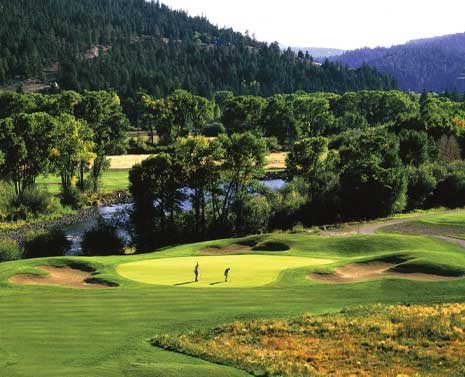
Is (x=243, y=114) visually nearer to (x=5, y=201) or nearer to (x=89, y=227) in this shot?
(x=89, y=227)

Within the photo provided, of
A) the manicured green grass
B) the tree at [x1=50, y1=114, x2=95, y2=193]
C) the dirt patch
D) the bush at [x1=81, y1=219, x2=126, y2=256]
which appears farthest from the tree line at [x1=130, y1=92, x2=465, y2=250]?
the manicured green grass

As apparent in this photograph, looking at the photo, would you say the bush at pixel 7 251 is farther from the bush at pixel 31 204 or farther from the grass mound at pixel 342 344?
the grass mound at pixel 342 344

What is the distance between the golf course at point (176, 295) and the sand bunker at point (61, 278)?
3.5 inches

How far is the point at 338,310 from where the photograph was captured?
3269 centimetres

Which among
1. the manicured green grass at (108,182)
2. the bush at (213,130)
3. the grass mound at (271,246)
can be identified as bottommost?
the grass mound at (271,246)

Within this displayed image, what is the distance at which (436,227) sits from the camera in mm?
61844

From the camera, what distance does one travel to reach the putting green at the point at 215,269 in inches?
1527

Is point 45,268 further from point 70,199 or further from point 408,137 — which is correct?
point 408,137

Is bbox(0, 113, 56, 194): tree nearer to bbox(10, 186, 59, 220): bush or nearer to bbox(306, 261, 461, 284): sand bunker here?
bbox(10, 186, 59, 220): bush

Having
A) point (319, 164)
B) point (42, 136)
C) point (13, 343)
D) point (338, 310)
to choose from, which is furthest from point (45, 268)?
point (319, 164)

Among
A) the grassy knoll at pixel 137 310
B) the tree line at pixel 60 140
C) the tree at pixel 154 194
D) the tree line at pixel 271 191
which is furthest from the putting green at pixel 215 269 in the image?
the tree line at pixel 60 140

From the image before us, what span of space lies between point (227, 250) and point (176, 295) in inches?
699

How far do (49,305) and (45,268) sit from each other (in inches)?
429

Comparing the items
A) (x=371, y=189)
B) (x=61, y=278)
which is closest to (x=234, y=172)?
(x=371, y=189)
